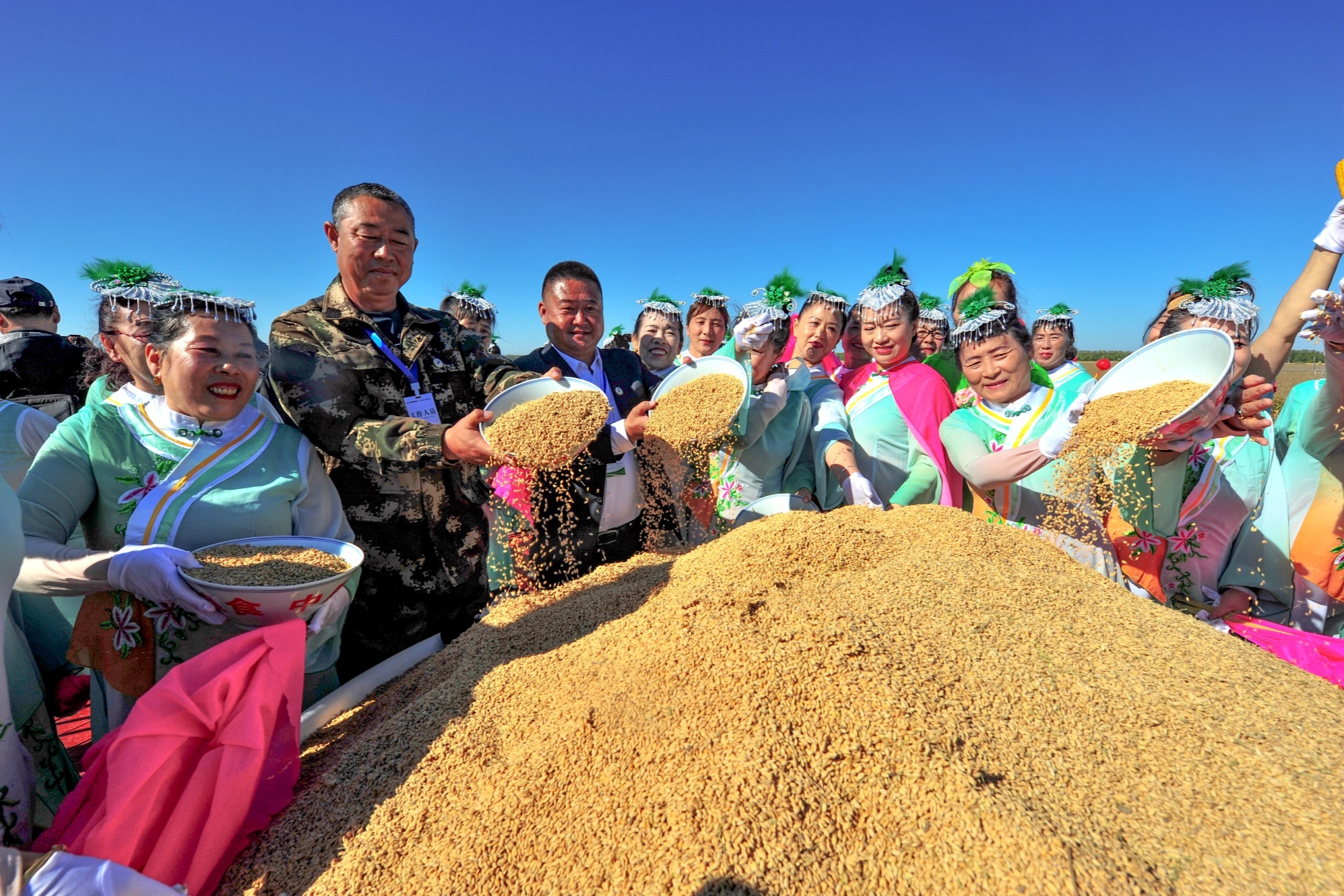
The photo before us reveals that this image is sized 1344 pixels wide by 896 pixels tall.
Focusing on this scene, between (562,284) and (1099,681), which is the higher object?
(562,284)

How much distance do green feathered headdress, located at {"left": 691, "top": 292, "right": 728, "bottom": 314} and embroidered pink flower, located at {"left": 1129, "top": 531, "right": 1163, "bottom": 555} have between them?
2.59 m

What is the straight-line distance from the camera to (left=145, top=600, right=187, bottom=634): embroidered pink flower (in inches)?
59.1

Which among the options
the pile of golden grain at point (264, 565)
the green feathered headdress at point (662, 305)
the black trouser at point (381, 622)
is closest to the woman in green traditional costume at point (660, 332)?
the green feathered headdress at point (662, 305)

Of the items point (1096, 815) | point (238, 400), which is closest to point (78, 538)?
Answer: point (238, 400)

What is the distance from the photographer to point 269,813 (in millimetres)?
1165

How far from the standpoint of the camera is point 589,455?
2.58 m

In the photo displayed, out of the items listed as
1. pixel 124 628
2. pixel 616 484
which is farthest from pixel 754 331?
pixel 124 628

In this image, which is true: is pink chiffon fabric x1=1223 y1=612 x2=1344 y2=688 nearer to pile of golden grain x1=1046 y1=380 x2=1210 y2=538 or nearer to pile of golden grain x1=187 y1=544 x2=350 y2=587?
pile of golden grain x1=1046 y1=380 x2=1210 y2=538

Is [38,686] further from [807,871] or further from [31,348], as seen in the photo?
[31,348]

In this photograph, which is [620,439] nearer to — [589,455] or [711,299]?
[589,455]

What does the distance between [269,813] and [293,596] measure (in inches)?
17.5

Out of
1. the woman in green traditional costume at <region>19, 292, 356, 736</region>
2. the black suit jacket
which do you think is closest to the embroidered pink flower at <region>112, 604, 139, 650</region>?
the woman in green traditional costume at <region>19, 292, 356, 736</region>

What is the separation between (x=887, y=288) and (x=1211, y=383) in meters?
1.65

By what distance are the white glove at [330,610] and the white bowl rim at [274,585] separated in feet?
0.38
